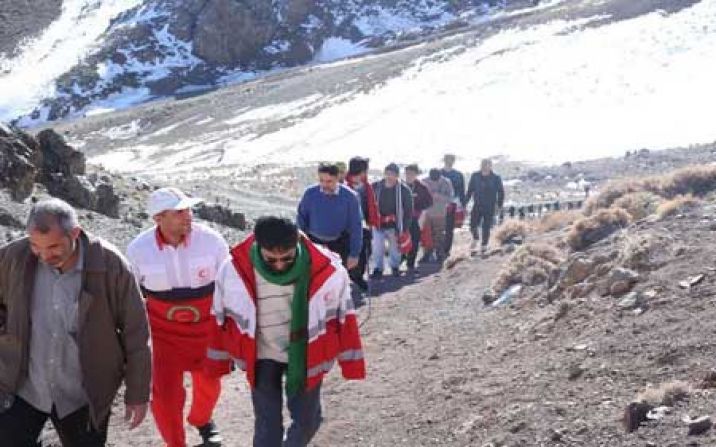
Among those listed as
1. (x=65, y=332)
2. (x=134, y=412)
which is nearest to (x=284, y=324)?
(x=134, y=412)

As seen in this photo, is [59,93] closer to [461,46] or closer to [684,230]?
[461,46]

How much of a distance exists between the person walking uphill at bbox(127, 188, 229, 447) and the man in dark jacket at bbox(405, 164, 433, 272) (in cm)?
860

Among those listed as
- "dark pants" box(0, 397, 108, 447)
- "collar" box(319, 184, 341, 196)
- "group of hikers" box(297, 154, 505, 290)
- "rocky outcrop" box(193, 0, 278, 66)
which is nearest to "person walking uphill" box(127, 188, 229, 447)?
"dark pants" box(0, 397, 108, 447)

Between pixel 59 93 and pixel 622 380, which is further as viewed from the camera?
pixel 59 93

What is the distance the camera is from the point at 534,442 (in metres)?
5.20

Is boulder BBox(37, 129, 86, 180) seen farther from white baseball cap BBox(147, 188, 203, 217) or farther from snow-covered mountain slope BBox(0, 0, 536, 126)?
snow-covered mountain slope BBox(0, 0, 536, 126)

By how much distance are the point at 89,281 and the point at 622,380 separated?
10.4ft

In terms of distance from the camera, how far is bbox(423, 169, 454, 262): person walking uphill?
50.5 feet

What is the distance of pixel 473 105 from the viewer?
2525 inches

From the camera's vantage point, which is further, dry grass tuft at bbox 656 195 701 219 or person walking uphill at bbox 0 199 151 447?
dry grass tuft at bbox 656 195 701 219

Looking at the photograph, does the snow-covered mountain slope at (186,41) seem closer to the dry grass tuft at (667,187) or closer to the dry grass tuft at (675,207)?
the dry grass tuft at (667,187)

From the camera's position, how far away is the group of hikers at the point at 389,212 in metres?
8.66

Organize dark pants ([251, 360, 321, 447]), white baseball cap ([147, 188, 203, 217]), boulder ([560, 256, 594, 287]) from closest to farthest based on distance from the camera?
dark pants ([251, 360, 321, 447])
white baseball cap ([147, 188, 203, 217])
boulder ([560, 256, 594, 287])

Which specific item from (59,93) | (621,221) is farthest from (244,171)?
(59,93)
